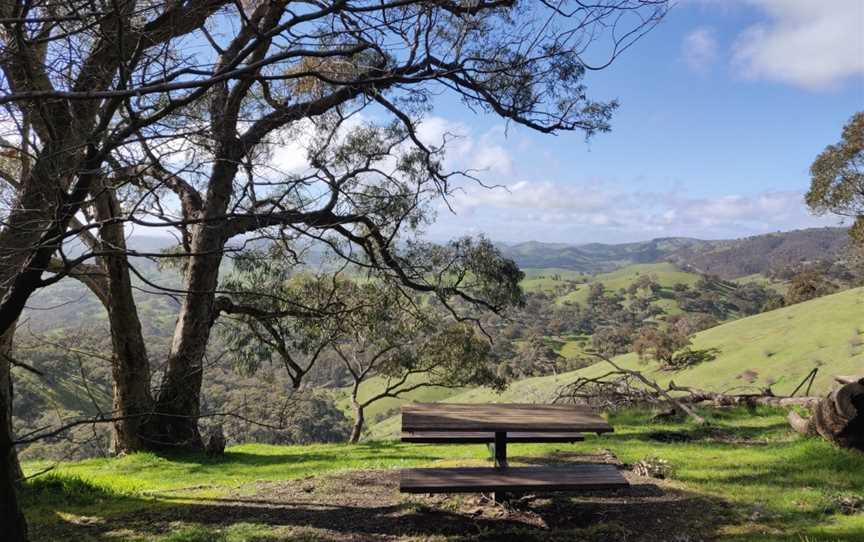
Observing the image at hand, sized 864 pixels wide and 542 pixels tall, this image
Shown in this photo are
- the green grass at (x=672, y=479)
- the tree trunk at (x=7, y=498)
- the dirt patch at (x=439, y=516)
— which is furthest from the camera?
the green grass at (x=672, y=479)

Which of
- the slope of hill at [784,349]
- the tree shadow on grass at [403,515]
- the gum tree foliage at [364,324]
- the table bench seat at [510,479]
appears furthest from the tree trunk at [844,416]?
the slope of hill at [784,349]

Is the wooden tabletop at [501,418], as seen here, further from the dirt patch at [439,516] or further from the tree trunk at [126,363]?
the tree trunk at [126,363]

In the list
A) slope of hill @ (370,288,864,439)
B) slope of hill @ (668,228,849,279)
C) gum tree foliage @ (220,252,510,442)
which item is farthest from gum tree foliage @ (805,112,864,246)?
slope of hill @ (668,228,849,279)

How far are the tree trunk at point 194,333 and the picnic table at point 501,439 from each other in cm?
517

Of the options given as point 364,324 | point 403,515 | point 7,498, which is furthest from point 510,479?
point 364,324

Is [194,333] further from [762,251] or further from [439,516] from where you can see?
[762,251]

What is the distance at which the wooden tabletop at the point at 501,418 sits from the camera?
421cm

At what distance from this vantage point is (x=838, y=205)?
73.6 feet

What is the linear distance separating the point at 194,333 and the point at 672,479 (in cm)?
705

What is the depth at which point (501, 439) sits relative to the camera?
4.73 metres

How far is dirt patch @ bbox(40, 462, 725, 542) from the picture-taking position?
4.06m

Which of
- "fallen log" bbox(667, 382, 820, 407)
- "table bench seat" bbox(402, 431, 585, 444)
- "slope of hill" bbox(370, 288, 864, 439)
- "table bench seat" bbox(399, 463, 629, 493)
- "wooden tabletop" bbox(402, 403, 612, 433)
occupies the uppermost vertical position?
"wooden tabletop" bbox(402, 403, 612, 433)

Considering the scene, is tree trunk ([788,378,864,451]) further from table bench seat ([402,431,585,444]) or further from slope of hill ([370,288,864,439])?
slope of hill ([370,288,864,439])

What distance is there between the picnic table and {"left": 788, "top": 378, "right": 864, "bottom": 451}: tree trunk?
7.94 ft
